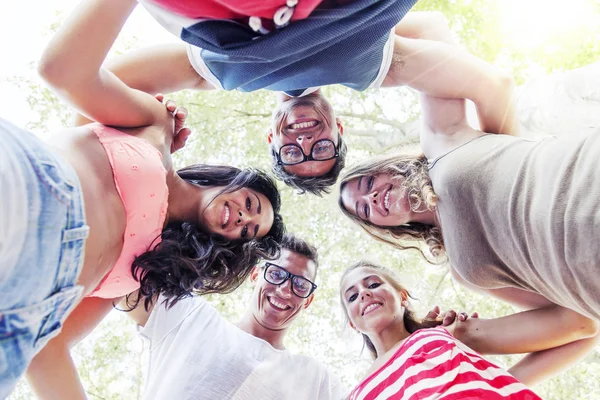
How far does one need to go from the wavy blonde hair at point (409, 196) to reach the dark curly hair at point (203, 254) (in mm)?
467

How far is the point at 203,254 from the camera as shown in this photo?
1.92 metres

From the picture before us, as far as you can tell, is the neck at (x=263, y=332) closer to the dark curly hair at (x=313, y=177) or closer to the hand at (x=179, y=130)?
the dark curly hair at (x=313, y=177)

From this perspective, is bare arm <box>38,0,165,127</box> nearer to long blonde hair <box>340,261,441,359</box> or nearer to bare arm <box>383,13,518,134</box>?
bare arm <box>383,13,518,134</box>

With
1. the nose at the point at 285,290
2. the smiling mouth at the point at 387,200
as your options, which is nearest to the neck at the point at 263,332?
the nose at the point at 285,290

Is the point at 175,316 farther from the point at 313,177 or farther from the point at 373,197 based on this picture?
the point at 373,197

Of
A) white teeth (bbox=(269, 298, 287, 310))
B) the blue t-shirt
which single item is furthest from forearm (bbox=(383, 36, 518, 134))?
white teeth (bbox=(269, 298, 287, 310))

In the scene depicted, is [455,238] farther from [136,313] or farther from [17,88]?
[17,88]

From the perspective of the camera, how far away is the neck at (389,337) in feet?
8.46

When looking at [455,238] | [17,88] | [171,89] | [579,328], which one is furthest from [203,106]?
[579,328]

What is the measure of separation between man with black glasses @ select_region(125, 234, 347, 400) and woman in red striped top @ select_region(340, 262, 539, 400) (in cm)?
33

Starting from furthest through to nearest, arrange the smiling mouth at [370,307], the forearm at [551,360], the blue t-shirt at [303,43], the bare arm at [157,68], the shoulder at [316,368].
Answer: the shoulder at [316,368] → the smiling mouth at [370,307] → the forearm at [551,360] → the bare arm at [157,68] → the blue t-shirt at [303,43]

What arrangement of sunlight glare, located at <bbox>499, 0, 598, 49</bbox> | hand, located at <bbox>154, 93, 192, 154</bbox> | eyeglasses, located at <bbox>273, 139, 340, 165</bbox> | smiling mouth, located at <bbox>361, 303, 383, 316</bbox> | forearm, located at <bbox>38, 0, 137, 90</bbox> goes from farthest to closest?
sunlight glare, located at <bbox>499, 0, 598, 49</bbox>, smiling mouth, located at <bbox>361, 303, 383, 316</bbox>, eyeglasses, located at <bbox>273, 139, 340, 165</bbox>, hand, located at <bbox>154, 93, 192, 154</bbox>, forearm, located at <bbox>38, 0, 137, 90</bbox>

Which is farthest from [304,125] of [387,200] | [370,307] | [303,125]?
[370,307]

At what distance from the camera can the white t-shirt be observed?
241 cm
